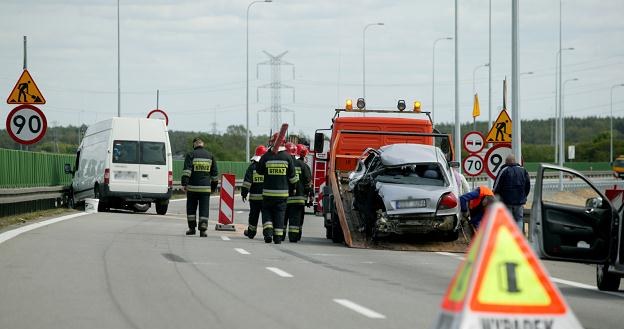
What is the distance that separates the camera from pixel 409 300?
12023 millimetres

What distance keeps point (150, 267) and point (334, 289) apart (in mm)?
2887

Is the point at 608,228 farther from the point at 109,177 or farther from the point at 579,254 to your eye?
the point at 109,177

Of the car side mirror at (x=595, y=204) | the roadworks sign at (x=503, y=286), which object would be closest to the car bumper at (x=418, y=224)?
the car side mirror at (x=595, y=204)

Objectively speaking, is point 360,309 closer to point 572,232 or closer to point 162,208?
point 572,232

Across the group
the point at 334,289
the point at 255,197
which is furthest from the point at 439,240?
the point at 334,289

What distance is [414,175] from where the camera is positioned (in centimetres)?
2044

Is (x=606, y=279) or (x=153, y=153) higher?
(x=153, y=153)

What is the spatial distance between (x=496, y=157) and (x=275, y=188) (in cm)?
1062

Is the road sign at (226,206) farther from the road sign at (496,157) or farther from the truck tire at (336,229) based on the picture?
the road sign at (496,157)

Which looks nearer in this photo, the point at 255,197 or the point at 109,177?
the point at 255,197

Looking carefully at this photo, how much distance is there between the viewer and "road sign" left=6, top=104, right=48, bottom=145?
23.3m

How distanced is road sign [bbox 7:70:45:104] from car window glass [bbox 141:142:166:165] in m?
9.64

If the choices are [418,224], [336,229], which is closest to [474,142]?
[336,229]

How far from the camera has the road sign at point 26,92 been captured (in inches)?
919
